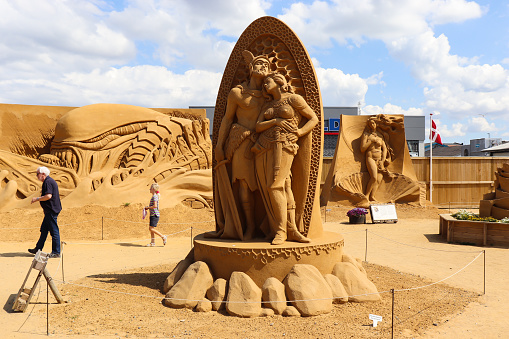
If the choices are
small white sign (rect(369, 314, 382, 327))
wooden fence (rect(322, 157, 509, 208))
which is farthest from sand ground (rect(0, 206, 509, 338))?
wooden fence (rect(322, 157, 509, 208))

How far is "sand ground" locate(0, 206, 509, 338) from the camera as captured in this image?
4.40 m

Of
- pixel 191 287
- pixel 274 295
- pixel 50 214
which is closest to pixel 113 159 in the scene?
pixel 50 214

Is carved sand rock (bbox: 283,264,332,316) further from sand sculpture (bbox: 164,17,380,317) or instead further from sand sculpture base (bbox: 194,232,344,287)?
sand sculpture base (bbox: 194,232,344,287)

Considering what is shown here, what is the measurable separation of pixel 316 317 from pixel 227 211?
1.98 meters

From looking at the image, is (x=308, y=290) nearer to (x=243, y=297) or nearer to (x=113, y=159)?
(x=243, y=297)

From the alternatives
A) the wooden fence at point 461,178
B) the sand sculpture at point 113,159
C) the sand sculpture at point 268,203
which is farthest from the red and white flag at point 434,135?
the sand sculpture at point 268,203

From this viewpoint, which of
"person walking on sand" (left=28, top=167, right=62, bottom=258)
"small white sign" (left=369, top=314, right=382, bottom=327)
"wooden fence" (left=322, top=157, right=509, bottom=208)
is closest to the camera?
"small white sign" (left=369, top=314, right=382, bottom=327)

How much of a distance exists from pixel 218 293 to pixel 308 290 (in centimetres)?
108

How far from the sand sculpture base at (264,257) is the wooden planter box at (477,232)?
6139 millimetres

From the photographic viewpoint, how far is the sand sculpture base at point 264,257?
5164 mm

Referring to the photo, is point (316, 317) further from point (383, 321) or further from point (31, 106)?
point (31, 106)

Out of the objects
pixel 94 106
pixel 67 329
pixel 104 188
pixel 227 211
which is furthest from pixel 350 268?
pixel 94 106

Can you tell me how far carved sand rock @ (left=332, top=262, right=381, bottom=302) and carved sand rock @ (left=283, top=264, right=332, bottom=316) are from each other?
39 centimetres

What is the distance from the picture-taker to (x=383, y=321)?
4.62 metres
